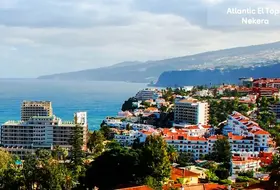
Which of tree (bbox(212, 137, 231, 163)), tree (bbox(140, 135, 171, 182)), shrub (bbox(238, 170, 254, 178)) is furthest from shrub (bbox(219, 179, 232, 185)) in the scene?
tree (bbox(212, 137, 231, 163))

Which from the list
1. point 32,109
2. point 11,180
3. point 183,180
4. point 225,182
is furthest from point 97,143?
point 32,109

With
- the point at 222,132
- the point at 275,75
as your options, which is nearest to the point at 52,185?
the point at 222,132

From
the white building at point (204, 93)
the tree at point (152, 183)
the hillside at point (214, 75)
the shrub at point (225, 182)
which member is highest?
the hillside at point (214, 75)

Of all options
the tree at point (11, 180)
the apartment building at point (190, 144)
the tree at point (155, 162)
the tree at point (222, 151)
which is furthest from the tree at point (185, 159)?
the tree at point (11, 180)

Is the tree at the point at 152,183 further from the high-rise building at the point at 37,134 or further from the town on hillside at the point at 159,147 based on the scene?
the high-rise building at the point at 37,134

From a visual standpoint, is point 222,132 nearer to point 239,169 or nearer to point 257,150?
point 257,150

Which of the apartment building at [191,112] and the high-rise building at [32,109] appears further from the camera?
the high-rise building at [32,109]

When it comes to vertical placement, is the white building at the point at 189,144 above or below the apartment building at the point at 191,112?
below

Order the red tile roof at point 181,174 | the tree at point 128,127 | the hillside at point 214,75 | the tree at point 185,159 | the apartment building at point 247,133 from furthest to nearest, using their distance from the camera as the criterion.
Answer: the hillside at point 214,75 < the tree at point 128,127 < the apartment building at point 247,133 < the tree at point 185,159 < the red tile roof at point 181,174
